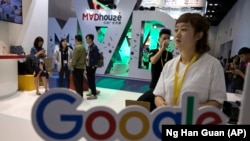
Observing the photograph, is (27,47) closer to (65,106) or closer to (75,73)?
(75,73)

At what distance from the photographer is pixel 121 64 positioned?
28.2ft

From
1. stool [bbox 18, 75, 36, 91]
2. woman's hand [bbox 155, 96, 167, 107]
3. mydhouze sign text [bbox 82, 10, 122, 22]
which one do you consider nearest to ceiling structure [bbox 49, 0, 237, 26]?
mydhouze sign text [bbox 82, 10, 122, 22]

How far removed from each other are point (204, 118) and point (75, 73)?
3969mm

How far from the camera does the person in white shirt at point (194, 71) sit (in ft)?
2.97

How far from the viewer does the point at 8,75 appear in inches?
175

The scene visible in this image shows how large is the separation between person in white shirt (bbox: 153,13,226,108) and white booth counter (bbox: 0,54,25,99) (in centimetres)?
422

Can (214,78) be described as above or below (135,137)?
above

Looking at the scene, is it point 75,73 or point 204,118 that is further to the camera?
point 75,73

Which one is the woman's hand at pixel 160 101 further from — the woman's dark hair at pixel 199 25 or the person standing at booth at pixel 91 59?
the person standing at booth at pixel 91 59

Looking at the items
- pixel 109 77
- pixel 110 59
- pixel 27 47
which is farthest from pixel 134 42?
pixel 27 47

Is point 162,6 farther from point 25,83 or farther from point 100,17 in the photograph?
point 25,83

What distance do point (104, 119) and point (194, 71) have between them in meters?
0.50

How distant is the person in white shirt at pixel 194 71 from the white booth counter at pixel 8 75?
4.22m

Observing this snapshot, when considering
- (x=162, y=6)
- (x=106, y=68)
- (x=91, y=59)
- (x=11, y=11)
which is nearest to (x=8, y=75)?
(x=91, y=59)
